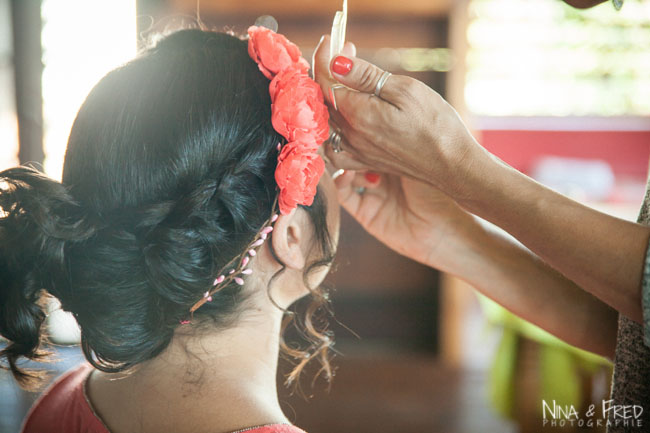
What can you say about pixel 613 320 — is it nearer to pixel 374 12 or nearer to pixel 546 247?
pixel 546 247

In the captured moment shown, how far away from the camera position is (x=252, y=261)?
0.98 m

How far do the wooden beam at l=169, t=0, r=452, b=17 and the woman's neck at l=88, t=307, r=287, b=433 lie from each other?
2839 millimetres

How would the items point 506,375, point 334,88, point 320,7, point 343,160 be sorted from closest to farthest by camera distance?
1. point 334,88
2. point 343,160
3. point 506,375
4. point 320,7

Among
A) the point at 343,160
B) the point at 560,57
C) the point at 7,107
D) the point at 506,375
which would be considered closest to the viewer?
the point at 343,160

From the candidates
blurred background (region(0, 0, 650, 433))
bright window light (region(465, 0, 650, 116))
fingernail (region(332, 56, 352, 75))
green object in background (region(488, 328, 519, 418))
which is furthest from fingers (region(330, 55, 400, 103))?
bright window light (region(465, 0, 650, 116))

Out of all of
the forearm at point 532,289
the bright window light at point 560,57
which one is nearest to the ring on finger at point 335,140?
the forearm at point 532,289

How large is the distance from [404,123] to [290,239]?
303mm

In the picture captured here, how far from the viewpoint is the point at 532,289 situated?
3.91 feet

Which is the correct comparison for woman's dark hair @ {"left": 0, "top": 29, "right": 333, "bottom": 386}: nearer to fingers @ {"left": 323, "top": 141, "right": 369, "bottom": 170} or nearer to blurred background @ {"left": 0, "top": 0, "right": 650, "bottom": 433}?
fingers @ {"left": 323, "top": 141, "right": 369, "bottom": 170}

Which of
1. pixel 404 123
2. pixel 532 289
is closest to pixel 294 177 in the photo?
pixel 404 123

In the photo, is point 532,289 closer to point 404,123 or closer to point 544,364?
point 404,123

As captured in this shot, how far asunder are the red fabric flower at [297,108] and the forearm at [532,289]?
47 cm

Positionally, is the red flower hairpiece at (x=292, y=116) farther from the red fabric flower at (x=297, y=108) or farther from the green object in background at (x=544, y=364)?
the green object in background at (x=544, y=364)

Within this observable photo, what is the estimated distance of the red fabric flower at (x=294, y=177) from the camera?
0.90 metres
